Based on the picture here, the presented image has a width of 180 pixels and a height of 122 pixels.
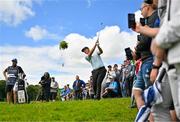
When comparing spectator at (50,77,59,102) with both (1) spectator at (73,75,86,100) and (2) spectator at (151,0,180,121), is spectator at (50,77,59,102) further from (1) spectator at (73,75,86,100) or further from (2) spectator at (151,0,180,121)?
(2) spectator at (151,0,180,121)

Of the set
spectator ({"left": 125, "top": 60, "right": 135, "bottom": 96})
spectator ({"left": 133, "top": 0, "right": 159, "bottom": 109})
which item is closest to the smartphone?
spectator ({"left": 133, "top": 0, "right": 159, "bottom": 109})

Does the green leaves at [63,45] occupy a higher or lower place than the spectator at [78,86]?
higher

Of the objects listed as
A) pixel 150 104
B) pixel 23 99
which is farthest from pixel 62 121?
pixel 23 99

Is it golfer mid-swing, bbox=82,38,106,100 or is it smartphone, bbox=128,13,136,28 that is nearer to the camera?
smartphone, bbox=128,13,136,28

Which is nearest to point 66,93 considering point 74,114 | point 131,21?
point 74,114

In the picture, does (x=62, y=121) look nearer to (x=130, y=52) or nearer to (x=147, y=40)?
(x=130, y=52)

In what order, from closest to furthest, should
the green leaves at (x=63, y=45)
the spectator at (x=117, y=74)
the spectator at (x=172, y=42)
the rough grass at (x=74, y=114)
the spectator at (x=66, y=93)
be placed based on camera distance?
the spectator at (x=172, y=42), the rough grass at (x=74, y=114), the spectator at (x=117, y=74), the spectator at (x=66, y=93), the green leaves at (x=63, y=45)

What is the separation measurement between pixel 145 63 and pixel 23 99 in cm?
1426

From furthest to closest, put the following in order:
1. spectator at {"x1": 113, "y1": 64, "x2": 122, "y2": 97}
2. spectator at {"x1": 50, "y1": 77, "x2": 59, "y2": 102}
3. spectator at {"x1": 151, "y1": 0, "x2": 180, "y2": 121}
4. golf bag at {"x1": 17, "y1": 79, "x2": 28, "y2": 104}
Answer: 1. spectator at {"x1": 50, "y1": 77, "x2": 59, "y2": 102}
2. spectator at {"x1": 113, "y1": 64, "x2": 122, "y2": 97}
3. golf bag at {"x1": 17, "y1": 79, "x2": 28, "y2": 104}
4. spectator at {"x1": 151, "y1": 0, "x2": 180, "y2": 121}

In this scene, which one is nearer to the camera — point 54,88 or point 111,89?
point 111,89

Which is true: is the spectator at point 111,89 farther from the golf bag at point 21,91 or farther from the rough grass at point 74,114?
the rough grass at point 74,114

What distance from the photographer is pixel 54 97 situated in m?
29.6

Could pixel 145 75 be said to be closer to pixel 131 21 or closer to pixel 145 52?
pixel 145 52

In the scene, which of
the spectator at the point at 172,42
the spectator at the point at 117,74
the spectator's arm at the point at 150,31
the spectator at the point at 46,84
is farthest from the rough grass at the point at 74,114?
the spectator at the point at 46,84
